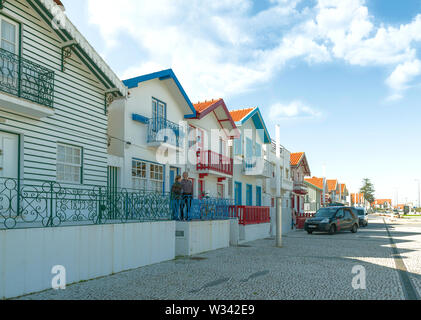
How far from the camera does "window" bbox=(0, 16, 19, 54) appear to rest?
380 inches

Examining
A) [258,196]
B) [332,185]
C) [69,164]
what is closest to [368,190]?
[332,185]

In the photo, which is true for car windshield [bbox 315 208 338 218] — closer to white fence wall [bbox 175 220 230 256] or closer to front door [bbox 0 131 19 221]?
white fence wall [bbox 175 220 230 256]

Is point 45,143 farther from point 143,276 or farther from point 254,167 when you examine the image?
point 254,167

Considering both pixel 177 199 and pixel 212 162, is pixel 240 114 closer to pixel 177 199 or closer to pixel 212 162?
pixel 212 162

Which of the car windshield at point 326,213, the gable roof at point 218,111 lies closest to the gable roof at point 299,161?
the car windshield at point 326,213

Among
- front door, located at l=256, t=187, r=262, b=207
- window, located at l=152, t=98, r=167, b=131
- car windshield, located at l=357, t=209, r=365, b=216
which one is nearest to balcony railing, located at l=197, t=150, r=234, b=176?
window, located at l=152, t=98, r=167, b=131

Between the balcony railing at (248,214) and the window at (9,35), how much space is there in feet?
33.0

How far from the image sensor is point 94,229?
831 cm

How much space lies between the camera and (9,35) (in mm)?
9859

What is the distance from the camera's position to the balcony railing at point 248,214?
16.6 m

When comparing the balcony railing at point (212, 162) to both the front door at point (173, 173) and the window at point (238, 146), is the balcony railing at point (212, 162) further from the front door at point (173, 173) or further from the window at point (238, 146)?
the window at point (238, 146)

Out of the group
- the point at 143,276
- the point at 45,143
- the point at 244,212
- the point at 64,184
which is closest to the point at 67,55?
the point at 45,143

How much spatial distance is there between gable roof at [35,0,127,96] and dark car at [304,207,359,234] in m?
14.6
